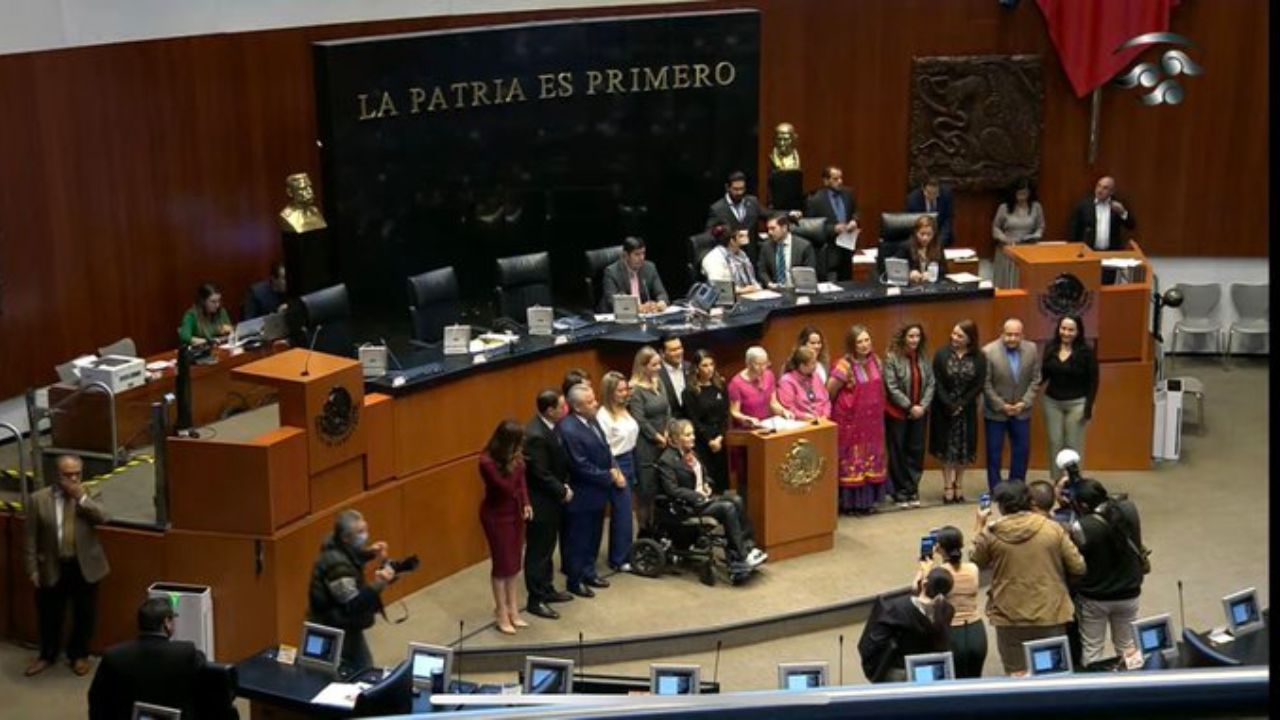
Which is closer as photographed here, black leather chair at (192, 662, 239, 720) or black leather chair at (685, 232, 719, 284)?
black leather chair at (192, 662, 239, 720)

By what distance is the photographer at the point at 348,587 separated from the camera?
Result: 341 inches

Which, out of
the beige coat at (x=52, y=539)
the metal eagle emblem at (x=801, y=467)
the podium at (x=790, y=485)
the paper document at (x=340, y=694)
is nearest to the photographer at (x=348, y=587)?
the paper document at (x=340, y=694)

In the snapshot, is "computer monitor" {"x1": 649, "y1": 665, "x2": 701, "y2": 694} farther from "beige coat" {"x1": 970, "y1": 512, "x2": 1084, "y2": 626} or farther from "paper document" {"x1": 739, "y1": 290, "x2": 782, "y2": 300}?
"paper document" {"x1": 739, "y1": 290, "x2": 782, "y2": 300}

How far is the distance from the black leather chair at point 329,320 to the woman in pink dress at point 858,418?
308cm

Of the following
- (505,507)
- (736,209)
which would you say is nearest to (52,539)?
(505,507)

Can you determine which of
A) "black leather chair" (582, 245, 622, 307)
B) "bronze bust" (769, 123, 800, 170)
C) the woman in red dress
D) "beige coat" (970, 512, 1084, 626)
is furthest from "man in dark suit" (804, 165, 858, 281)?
"beige coat" (970, 512, 1084, 626)

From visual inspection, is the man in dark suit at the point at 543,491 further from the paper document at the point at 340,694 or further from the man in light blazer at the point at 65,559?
the paper document at the point at 340,694

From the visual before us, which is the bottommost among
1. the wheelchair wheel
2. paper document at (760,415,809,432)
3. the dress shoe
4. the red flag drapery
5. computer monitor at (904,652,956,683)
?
the dress shoe

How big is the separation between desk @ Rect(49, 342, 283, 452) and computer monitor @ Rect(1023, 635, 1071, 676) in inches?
199

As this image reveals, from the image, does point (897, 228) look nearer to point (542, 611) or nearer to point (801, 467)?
point (801, 467)

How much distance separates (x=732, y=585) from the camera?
37.0 feet

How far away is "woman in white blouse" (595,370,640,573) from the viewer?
440 inches

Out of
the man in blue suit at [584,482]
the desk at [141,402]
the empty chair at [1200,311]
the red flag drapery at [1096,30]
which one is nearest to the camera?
the man in blue suit at [584,482]

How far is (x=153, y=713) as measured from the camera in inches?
298
